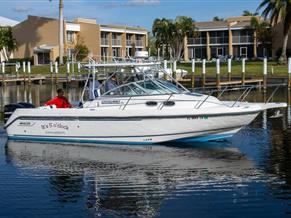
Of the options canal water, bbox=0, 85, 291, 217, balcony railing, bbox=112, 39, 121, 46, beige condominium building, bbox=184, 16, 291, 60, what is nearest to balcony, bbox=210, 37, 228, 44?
beige condominium building, bbox=184, 16, 291, 60

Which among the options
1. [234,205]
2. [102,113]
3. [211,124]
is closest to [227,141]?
[211,124]

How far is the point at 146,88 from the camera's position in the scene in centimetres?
1666

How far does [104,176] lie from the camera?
12.8 meters

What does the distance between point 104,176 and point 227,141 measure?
5.38 m

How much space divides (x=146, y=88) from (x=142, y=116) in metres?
1.13

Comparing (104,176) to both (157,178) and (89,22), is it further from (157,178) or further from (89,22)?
(89,22)

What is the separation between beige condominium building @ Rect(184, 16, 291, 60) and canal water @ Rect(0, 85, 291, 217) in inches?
2622

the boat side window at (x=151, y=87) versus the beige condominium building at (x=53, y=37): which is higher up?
the beige condominium building at (x=53, y=37)

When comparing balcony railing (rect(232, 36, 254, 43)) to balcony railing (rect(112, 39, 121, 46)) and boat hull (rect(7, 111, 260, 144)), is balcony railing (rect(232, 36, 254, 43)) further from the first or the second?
boat hull (rect(7, 111, 260, 144))

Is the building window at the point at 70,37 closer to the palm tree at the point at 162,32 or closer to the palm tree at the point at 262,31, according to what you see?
the palm tree at the point at 162,32

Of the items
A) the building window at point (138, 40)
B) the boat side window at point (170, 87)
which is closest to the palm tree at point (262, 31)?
the building window at point (138, 40)

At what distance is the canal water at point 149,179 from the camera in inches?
402

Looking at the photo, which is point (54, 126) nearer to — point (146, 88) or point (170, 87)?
point (146, 88)

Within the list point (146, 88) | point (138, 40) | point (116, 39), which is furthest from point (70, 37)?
point (146, 88)
